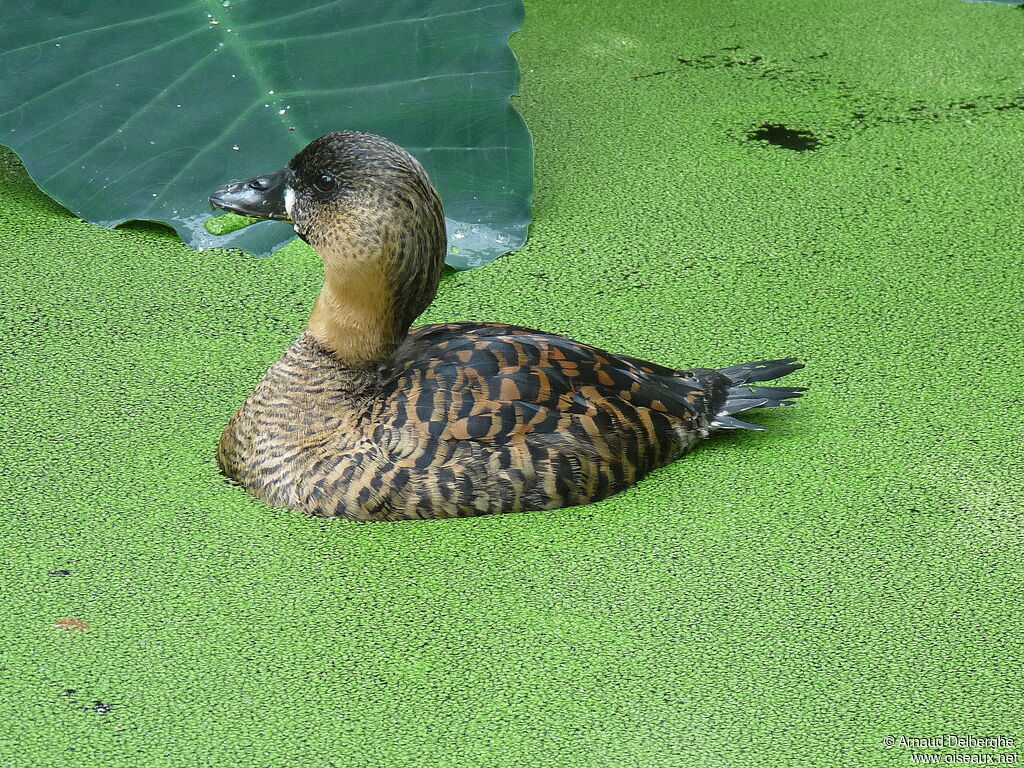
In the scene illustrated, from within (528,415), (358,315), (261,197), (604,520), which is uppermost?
(261,197)

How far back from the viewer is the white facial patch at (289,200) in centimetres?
213

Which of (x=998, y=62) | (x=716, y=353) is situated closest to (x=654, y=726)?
(x=716, y=353)

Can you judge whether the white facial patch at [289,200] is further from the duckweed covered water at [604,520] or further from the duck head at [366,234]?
the duckweed covered water at [604,520]

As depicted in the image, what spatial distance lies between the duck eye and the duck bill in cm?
8

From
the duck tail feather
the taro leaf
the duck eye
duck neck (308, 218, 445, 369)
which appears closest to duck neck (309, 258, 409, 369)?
duck neck (308, 218, 445, 369)

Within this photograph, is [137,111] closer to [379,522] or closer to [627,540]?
[379,522]

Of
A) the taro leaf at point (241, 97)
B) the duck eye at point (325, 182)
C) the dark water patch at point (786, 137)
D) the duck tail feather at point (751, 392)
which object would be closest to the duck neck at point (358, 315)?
the duck eye at point (325, 182)

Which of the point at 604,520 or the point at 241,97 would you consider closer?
the point at 604,520

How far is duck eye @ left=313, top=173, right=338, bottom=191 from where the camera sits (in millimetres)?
2059

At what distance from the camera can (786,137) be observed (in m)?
3.39

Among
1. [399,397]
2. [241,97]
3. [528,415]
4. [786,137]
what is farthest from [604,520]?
[786,137]

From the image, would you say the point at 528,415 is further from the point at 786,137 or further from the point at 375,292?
the point at 786,137

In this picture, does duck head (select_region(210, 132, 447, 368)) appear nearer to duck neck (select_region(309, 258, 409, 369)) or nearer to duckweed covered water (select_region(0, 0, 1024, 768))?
duck neck (select_region(309, 258, 409, 369))

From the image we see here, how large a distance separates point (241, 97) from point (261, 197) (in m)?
0.91
